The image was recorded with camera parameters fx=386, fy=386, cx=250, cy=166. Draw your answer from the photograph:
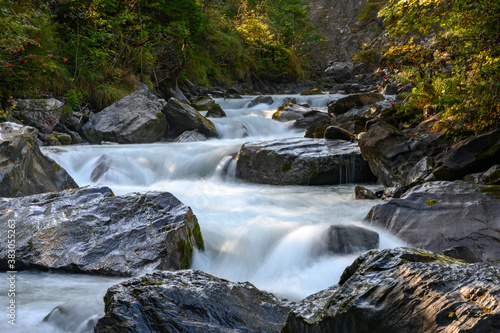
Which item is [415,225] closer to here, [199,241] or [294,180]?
[199,241]

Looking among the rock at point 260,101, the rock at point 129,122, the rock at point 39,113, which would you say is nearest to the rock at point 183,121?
the rock at point 129,122

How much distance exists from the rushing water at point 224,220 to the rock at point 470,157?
46.3 inches

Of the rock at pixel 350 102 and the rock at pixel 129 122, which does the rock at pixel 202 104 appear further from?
the rock at pixel 350 102

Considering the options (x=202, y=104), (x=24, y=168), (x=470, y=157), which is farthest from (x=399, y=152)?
(x=202, y=104)

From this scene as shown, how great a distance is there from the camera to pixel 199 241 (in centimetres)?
448

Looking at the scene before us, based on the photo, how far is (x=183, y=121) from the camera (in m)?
11.3

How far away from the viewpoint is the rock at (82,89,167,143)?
1039 centimetres

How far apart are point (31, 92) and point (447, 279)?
1013cm

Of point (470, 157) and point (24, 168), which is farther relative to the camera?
point (24, 168)

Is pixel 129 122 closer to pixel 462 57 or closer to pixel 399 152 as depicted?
pixel 399 152

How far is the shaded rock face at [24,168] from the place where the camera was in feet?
17.5

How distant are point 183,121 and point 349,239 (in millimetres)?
7983

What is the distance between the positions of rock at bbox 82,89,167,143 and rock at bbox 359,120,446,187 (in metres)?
6.02

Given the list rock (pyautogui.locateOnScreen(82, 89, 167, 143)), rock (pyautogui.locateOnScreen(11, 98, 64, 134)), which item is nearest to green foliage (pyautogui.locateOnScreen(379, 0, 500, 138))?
rock (pyautogui.locateOnScreen(82, 89, 167, 143))
